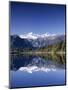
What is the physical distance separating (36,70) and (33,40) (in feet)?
1.06

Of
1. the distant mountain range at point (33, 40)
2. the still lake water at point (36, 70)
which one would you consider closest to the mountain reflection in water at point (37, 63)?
the still lake water at point (36, 70)

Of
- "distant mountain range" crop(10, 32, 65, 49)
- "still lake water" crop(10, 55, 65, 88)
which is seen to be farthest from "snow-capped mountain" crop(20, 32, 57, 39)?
"still lake water" crop(10, 55, 65, 88)

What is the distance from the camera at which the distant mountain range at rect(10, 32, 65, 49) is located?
278cm

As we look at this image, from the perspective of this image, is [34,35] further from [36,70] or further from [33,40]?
[36,70]

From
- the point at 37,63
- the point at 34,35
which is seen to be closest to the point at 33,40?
the point at 34,35

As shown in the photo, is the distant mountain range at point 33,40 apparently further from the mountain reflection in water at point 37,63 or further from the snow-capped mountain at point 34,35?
the mountain reflection in water at point 37,63

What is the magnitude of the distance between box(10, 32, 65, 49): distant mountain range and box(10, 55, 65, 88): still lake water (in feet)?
0.39

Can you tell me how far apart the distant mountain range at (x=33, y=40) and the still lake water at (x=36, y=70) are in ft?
0.39

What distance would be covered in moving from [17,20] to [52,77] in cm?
72

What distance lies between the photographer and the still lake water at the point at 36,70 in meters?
2.76

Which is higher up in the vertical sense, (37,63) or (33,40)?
(33,40)

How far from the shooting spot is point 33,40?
283cm

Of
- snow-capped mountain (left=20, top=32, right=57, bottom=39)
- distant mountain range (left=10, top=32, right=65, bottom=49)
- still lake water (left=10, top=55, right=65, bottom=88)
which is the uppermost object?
snow-capped mountain (left=20, top=32, right=57, bottom=39)

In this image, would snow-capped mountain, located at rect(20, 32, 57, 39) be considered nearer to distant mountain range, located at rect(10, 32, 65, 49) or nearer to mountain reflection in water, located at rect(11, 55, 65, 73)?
distant mountain range, located at rect(10, 32, 65, 49)
